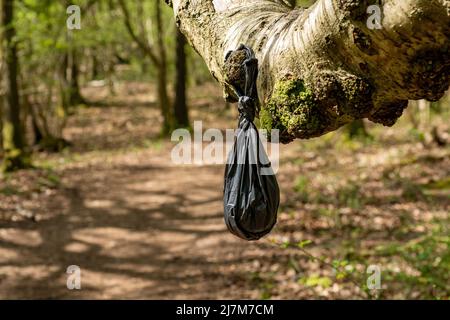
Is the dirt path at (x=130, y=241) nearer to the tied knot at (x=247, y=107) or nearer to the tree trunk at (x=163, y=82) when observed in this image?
the tied knot at (x=247, y=107)

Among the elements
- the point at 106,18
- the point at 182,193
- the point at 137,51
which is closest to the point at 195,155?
the point at 182,193

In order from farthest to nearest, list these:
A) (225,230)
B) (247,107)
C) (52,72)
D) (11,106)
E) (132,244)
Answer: (52,72), (11,106), (225,230), (132,244), (247,107)

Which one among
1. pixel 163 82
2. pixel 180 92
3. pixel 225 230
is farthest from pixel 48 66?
pixel 225 230

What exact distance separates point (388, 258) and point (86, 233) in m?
4.90

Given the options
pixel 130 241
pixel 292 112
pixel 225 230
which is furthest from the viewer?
pixel 225 230

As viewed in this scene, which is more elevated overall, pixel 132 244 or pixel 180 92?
pixel 180 92

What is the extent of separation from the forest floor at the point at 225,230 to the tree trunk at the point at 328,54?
269cm

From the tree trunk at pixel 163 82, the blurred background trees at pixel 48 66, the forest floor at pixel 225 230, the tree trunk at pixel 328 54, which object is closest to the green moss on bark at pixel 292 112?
the tree trunk at pixel 328 54

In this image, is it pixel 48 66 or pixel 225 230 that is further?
pixel 48 66

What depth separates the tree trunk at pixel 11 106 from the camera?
1281 cm

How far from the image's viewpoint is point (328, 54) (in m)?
1.81

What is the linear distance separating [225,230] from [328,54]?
737cm

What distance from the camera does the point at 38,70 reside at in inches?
714

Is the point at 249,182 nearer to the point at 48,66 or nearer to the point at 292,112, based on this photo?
the point at 292,112
